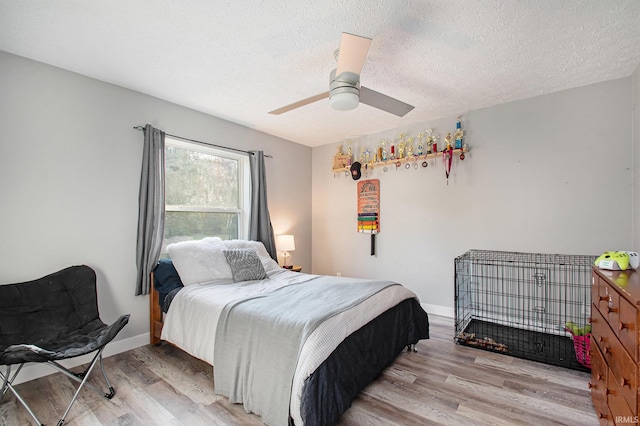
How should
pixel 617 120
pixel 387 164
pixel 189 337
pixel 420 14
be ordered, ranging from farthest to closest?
pixel 387 164 → pixel 617 120 → pixel 189 337 → pixel 420 14

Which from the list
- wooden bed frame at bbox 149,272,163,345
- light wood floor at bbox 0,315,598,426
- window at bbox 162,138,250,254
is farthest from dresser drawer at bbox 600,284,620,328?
window at bbox 162,138,250,254

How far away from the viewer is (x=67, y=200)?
249 cm

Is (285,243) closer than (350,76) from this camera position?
No

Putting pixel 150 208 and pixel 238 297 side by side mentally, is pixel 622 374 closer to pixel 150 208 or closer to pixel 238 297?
pixel 238 297

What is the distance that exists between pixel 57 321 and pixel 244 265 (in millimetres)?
1448

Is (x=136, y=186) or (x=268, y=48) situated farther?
(x=136, y=186)

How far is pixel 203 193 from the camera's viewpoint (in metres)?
3.59

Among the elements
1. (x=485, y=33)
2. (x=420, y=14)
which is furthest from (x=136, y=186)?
(x=485, y=33)

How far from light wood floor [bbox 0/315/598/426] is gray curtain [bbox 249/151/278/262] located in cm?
168

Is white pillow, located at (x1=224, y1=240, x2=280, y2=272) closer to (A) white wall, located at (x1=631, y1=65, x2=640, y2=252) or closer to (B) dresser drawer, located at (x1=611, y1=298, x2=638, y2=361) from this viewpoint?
(B) dresser drawer, located at (x1=611, y1=298, x2=638, y2=361)

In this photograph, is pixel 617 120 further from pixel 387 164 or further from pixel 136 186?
pixel 136 186

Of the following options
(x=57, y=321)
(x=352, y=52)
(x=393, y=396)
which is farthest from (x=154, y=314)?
(x=352, y=52)

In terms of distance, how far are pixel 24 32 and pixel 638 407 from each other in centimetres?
389

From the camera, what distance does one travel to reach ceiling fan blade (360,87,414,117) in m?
2.20
